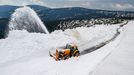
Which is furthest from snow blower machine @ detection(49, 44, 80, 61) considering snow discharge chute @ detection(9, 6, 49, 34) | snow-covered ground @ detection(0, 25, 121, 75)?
snow discharge chute @ detection(9, 6, 49, 34)

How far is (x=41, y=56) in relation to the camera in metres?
34.5

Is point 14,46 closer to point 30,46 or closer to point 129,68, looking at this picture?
point 30,46

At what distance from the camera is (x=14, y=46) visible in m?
39.4

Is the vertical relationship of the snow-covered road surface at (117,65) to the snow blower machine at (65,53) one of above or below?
above

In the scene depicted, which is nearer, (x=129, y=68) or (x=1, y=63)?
(x=129, y=68)

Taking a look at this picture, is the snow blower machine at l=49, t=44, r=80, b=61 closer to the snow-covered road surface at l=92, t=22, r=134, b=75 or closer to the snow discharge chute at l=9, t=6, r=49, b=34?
the snow-covered road surface at l=92, t=22, r=134, b=75

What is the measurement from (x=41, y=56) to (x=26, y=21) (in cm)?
3712

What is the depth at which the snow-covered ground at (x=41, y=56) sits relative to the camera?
24.7 meters

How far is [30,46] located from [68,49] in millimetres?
9839

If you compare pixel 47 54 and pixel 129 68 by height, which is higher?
pixel 129 68

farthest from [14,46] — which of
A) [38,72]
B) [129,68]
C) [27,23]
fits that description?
[27,23]

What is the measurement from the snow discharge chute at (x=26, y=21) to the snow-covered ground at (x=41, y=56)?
12.6m

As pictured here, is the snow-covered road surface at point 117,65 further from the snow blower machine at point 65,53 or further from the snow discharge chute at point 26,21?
the snow discharge chute at point 26,21

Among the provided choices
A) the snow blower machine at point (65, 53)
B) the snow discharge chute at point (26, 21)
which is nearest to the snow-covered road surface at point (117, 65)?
the snow blower machine at point (65, 53)
